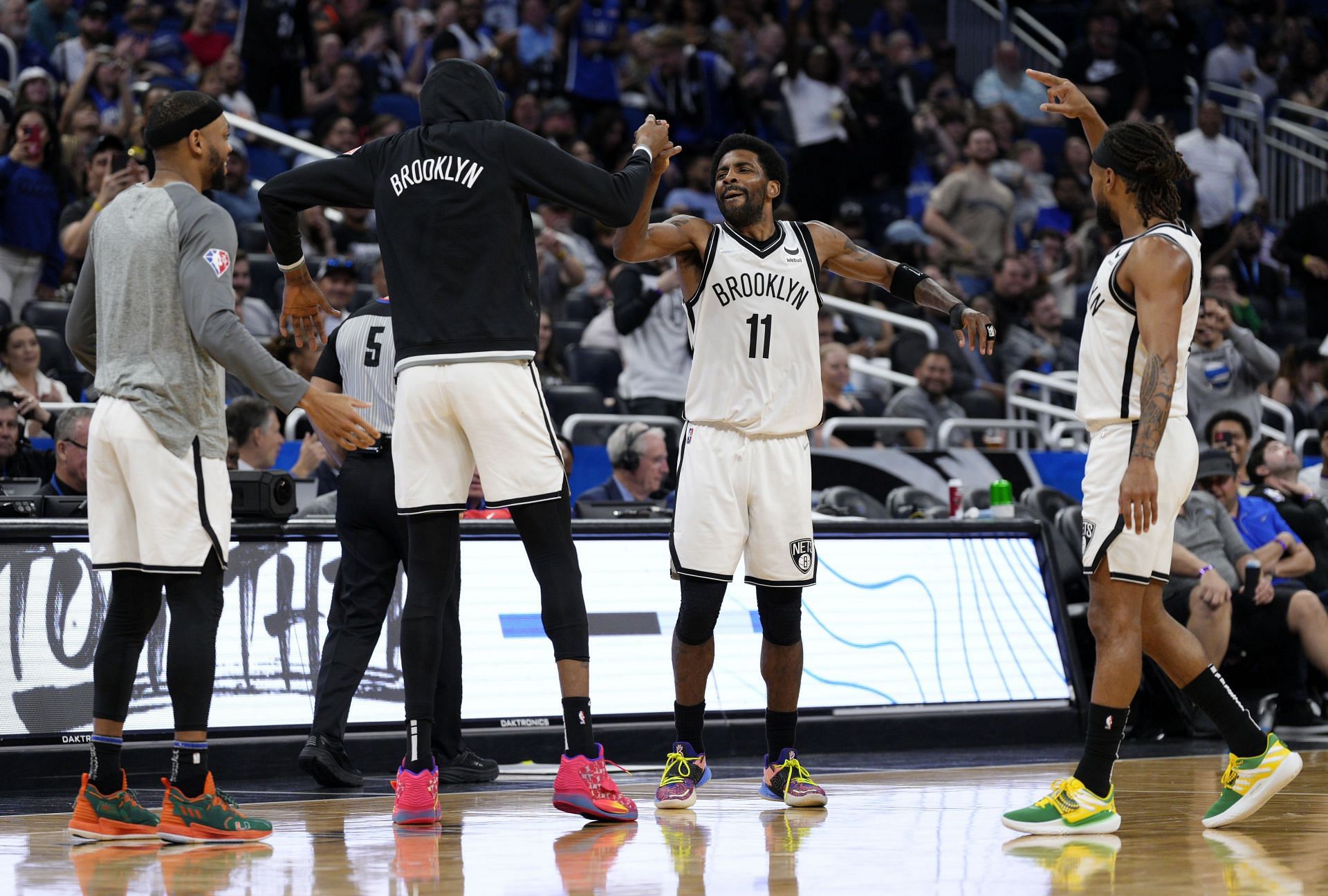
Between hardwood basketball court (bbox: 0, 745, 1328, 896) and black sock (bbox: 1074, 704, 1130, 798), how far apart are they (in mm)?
179

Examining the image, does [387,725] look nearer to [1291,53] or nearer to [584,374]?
[584,374]

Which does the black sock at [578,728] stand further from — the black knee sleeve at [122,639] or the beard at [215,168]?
the beard at [215,168]

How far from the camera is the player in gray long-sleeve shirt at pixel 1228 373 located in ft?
35.5

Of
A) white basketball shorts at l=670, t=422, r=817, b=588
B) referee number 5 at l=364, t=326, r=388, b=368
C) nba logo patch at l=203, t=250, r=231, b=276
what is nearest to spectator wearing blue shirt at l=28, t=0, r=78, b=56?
referee number 5 at l=364, t=326, r=388, b=368

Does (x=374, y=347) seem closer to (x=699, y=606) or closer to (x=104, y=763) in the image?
(x=699, y=606)

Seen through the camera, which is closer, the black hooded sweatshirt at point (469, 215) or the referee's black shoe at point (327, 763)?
the black hooded sweatshirt at point (469, 215)

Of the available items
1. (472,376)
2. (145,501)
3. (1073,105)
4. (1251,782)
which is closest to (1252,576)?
(1251,782)

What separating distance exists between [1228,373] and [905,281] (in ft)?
19.3

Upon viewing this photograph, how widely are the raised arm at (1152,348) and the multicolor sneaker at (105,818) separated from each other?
9.94ft

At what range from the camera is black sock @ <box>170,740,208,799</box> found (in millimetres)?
4664

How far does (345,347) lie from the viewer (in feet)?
21.2

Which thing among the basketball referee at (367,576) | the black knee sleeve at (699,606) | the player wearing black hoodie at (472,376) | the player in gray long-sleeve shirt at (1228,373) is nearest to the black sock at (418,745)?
the player wearing black hoodie at (472,376)

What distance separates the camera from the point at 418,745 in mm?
4980

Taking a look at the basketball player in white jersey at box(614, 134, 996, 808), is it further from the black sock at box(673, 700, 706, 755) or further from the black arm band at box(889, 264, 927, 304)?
the black arm band at box(889, 264, 927, 304)
